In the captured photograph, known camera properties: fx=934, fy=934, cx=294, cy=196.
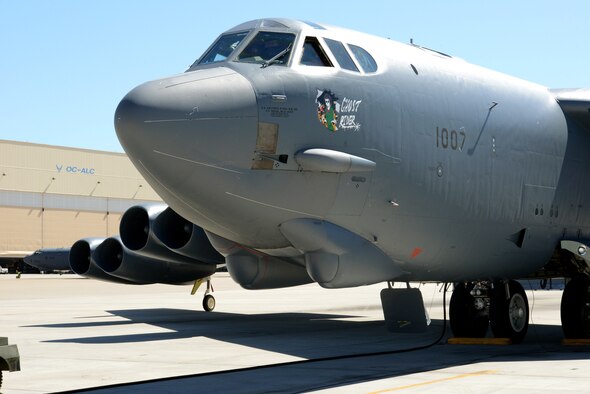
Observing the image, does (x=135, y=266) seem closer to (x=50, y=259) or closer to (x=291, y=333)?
(x=291, y=333)

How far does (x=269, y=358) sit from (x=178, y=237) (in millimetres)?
5653

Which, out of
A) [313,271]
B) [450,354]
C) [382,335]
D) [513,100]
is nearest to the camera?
[313,271]

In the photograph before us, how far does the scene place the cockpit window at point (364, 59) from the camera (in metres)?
13.8

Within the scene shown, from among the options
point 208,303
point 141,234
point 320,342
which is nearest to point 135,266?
point 141,234

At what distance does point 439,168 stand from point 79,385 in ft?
21.3

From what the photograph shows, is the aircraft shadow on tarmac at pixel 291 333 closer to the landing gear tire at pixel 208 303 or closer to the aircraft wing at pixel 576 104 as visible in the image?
the landing gear tire at pixel 208 303

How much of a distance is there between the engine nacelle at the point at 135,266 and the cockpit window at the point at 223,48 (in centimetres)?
797

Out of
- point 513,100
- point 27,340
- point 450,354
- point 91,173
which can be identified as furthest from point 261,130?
point 91,173

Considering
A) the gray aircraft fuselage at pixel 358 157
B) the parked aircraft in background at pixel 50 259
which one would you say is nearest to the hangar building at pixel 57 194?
the parked aircraft in background at pixel 50 259

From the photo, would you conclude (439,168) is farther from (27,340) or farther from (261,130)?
(27,340)

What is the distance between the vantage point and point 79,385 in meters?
10.6

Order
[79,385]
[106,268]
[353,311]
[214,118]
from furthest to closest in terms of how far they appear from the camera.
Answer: [353,311] < [106,268] < [214,118] < [79,385]

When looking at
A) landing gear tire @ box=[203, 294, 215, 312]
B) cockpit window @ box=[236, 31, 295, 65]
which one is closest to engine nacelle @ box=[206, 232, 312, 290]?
cockpit window @ box=[236, 31, 295, 65]

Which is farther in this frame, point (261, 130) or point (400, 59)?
point (400, 59)
